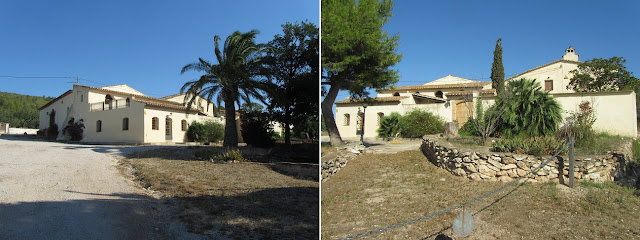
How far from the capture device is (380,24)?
4.90 m

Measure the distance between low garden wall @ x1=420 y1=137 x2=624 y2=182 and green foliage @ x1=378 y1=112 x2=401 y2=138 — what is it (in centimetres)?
213

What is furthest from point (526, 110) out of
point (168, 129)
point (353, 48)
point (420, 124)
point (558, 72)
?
point (168, 129)

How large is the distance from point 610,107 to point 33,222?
40.5 feet

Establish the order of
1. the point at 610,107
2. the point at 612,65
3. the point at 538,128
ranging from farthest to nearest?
the point at 612,65 → the point at 610,107 → the point at 538,128

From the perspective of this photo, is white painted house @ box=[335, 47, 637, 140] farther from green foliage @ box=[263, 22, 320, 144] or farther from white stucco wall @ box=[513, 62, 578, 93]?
green foliage @ box=[263, 22, 320, 144]

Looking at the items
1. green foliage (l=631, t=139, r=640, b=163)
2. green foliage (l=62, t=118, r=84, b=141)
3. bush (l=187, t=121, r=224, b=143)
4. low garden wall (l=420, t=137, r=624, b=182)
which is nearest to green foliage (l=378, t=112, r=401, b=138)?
low garden wall (l=420, t=137, r=624, b=182)

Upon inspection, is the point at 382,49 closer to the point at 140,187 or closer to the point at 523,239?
the point at 523,239

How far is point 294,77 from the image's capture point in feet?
33.2

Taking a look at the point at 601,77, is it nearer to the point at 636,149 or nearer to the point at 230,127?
the point at 636,149

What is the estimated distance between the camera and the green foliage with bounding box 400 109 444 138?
759cm

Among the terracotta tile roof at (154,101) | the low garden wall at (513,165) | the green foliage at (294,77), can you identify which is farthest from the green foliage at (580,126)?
the terracotta tile roof at (154,101)

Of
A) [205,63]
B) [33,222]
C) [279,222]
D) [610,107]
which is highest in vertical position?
[205,63]

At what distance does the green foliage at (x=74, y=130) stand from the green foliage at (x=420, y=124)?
14852 mm

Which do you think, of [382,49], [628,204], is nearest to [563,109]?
[628,204]
